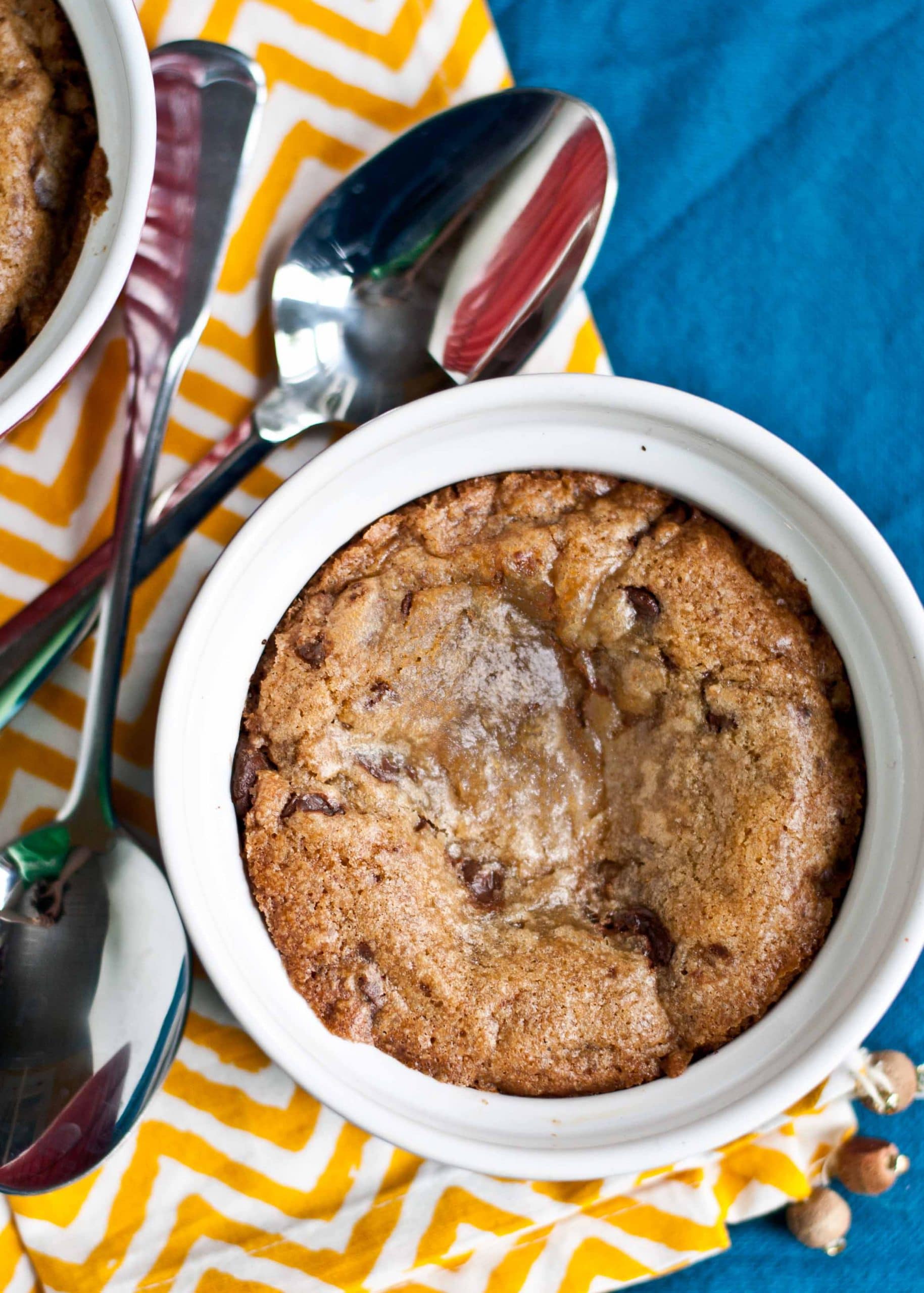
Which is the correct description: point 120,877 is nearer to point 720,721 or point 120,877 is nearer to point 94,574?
point 94,574

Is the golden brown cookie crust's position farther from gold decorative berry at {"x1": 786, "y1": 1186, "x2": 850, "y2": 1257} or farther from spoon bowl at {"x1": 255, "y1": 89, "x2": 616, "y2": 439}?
gold decorative berry at {"x1": 786, "y1": 1186, "x2": 850, "y2": 1257}

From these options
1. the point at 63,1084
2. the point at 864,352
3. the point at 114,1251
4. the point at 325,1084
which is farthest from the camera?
the point at 864,352

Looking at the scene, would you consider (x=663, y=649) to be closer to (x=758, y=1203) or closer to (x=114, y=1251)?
(x=758, y=1203)

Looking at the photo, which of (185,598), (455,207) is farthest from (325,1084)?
(455,207)

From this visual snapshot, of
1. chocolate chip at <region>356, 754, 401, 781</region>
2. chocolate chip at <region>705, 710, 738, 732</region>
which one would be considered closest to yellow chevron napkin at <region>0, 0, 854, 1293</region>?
chocolate chip at <region>356, 754, 401, 781</region>

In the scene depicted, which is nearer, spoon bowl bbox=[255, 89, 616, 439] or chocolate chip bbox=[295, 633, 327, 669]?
chocolate chip bbox=[295, 633, 327, 669]

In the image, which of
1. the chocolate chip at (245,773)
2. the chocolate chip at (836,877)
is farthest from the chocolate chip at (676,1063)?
Answer: the chocolate chip at (245,773)

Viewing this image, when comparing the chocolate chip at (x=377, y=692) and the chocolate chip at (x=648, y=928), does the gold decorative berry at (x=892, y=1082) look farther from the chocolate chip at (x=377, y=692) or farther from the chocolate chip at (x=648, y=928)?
the chocolate chip at (x=377, y=692)
